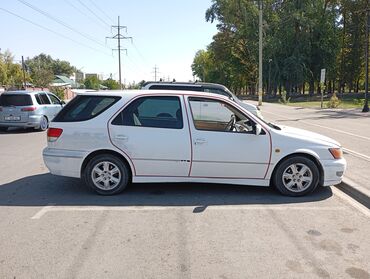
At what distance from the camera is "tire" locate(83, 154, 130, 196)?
6.36 metres

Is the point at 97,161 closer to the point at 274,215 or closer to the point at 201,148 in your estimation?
the point at 201,148

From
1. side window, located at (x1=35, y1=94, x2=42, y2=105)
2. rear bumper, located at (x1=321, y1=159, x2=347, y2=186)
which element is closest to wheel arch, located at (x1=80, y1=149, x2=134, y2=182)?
rear bumper, located at (x1=321, y1=159, x2=347, y2=186)

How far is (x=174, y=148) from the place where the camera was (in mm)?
6223

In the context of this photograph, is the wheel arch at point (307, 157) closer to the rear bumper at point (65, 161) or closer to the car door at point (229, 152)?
the car door at point (229, 152)

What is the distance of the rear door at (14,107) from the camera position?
15.6 meters

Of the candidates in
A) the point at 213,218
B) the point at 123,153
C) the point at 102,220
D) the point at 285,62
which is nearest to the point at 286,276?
the point at 213,218

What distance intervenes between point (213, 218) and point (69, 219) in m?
1.86

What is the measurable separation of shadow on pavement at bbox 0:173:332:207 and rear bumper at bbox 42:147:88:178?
1.17ft

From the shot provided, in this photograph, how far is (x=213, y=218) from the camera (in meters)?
5.32

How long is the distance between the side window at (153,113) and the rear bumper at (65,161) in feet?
2.59

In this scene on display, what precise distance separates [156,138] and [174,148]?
12.5 inches

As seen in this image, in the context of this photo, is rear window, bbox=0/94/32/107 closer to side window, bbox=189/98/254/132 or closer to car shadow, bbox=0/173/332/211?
car shadow, bbox=0/173/332/211

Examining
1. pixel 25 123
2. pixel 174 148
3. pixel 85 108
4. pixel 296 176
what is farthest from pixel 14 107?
pixel 296 176

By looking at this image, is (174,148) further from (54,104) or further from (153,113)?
(54,104)
